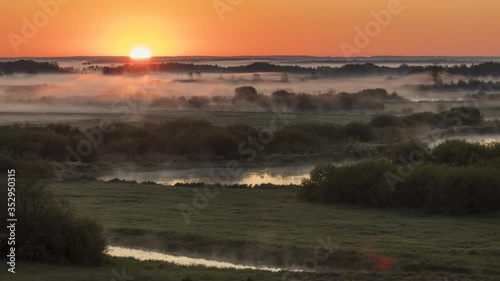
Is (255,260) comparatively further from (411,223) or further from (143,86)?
(143,86)

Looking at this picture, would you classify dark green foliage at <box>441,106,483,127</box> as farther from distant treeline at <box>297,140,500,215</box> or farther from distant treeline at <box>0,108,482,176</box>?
distant treeline at <box>297,140,500,215</box>

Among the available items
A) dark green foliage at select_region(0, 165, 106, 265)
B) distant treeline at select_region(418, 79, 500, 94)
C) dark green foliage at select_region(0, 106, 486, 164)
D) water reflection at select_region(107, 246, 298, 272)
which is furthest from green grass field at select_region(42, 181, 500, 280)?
distant treeline at select_region(418, 79, 500, 94)

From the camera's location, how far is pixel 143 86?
168375 mm

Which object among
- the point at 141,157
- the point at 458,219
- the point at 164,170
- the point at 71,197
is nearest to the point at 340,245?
the point at 458,219

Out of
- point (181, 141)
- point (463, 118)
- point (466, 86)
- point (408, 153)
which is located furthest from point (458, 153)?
point (466, 86)

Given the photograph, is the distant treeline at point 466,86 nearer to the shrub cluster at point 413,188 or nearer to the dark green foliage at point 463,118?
the dark green foliage at point 463,118

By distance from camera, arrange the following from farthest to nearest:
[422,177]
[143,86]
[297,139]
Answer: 1. [143,86]
2. [297,139]
3. [422,177]

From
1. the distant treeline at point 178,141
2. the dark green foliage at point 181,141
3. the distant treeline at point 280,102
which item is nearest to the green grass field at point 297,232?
the dark green foliage at point 181,141

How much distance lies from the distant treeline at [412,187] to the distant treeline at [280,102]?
84.8 m

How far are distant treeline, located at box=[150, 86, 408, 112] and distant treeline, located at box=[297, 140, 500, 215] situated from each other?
8477cm

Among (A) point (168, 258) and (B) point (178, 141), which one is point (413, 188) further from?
(B) point (178, 141)

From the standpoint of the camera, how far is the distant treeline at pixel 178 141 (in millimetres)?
61125

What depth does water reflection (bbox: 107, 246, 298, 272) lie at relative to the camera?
26047 millimetres

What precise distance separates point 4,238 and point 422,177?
2062 centimetres
